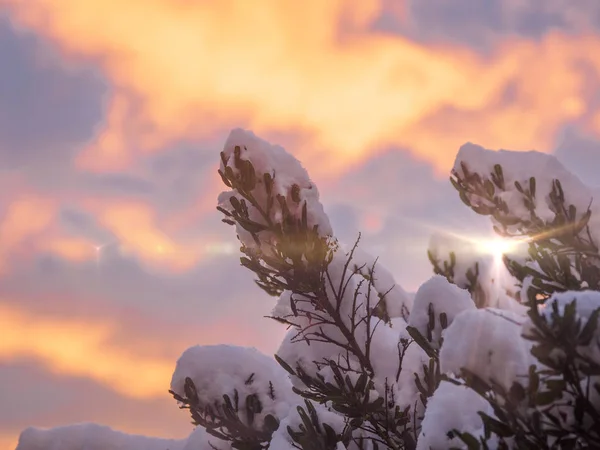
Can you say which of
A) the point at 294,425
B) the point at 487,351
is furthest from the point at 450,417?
the point at 294,425

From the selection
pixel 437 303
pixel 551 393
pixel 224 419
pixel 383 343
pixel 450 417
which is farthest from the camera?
pixel 224 419

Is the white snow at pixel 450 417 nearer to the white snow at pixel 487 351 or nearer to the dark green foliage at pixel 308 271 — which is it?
the white snow at pixel 487 351

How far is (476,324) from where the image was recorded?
8.00ft

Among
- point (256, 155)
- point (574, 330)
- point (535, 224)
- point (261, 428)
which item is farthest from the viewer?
point (261, 428)

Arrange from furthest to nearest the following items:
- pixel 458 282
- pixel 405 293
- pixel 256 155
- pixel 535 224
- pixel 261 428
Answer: pixel 405 293
pixel 458 282
pixel 261 428
pixel 535 224
pixel 256 155

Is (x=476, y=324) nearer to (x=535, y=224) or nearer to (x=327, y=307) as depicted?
(x=327, y=307)

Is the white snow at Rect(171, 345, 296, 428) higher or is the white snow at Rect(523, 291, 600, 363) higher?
the white snow at Rect(171, 345, 296, 428)

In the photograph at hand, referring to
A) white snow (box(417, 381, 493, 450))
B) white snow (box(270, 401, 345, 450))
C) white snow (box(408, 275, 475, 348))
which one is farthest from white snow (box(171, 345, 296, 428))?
white snow (box(417, 381, 493, 450))

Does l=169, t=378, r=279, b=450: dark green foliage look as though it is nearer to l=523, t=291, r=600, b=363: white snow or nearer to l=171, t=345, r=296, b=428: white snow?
l=171, t=345, r=296, b=428: white snow

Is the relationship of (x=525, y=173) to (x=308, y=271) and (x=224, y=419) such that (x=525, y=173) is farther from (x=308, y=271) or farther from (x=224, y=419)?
(x=224, y=419)

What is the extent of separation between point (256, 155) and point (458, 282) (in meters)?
3.84

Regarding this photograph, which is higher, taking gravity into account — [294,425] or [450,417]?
[294,425]

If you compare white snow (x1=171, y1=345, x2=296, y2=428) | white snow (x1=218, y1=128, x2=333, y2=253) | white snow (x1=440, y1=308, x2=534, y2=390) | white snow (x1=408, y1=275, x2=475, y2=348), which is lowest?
white snow (x1=440, y1=308, x2=534, y2=390)

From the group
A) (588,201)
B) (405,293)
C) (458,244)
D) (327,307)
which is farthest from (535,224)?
(405,293)
